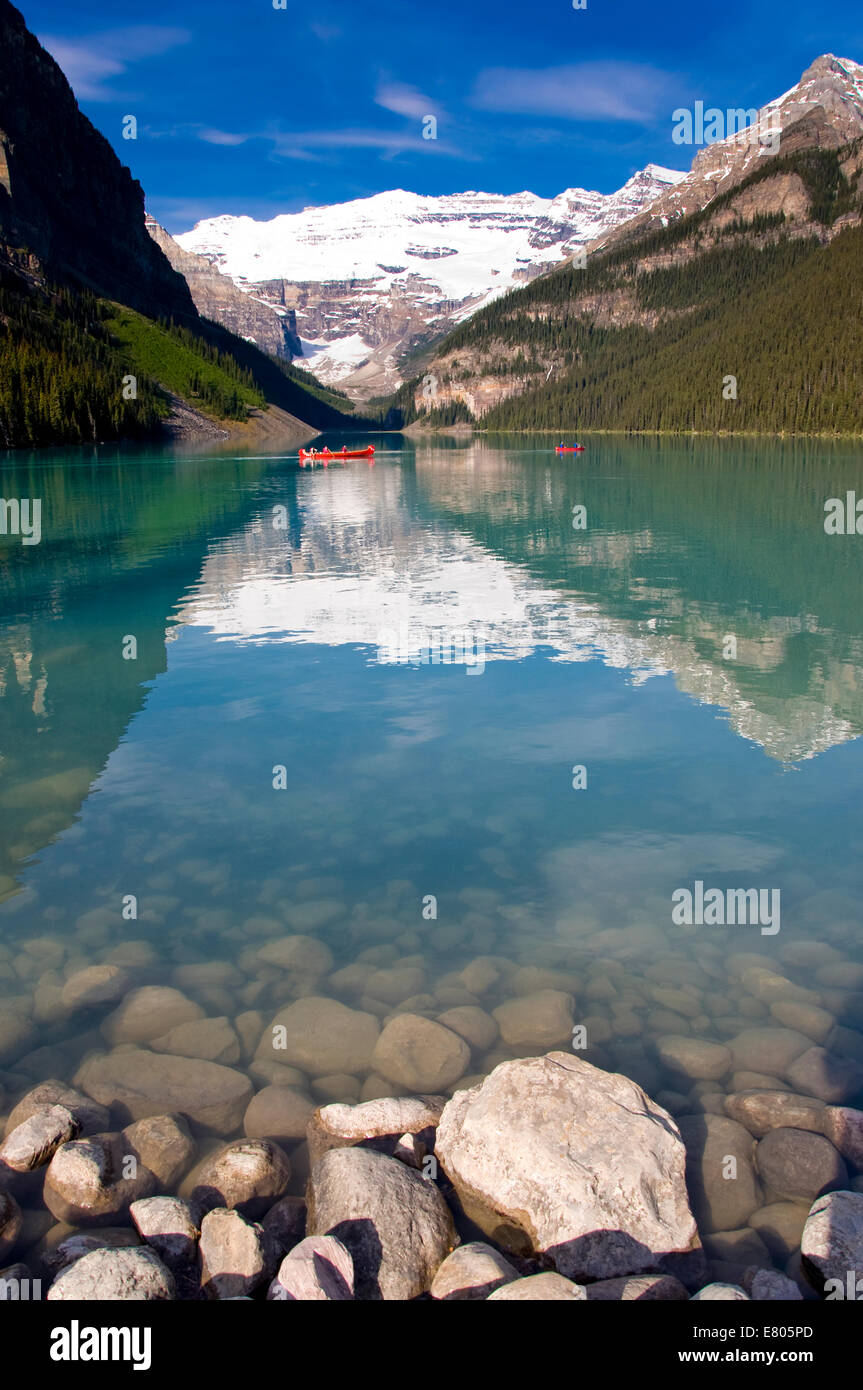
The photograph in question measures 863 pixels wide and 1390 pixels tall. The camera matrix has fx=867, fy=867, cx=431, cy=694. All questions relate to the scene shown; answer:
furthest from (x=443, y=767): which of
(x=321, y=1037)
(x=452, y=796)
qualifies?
(x=321, y=1037)

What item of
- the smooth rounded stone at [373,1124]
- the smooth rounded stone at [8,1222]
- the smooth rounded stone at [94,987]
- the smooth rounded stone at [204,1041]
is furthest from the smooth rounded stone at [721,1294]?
the smooth rounded stone at [94,987]

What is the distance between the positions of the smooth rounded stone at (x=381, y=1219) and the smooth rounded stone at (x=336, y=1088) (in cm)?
147

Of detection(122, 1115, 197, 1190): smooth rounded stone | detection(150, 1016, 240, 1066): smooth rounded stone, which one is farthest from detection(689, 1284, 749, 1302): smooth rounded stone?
detection(150, 1016, 240, 1066): smooth rounded stone

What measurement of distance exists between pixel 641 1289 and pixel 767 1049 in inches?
157

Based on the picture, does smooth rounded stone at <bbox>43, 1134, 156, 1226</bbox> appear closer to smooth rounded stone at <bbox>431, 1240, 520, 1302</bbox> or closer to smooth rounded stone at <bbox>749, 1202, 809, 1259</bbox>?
smooth rounded stone at <bbox>431, 1240, 520, 1302</bbox>

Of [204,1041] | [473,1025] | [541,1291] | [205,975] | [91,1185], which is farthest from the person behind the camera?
[205,975]

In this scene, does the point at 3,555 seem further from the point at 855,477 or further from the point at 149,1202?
the point at 855,477

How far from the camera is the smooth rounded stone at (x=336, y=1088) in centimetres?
928

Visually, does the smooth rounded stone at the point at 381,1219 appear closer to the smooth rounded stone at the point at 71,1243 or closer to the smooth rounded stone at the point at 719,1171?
the smooth rounded stone at the point at 71,1243

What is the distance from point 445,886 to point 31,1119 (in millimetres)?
6295

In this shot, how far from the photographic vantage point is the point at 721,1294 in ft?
20.1

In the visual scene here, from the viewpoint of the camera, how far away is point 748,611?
29812 mm

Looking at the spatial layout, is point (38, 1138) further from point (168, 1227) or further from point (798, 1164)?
point (798, 1164)
